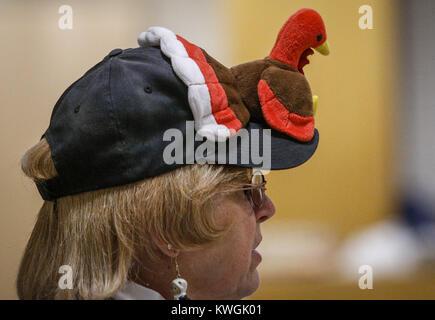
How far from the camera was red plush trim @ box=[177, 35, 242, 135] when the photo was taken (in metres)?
0.97

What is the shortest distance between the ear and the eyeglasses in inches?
7.9

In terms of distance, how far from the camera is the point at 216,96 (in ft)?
3.19

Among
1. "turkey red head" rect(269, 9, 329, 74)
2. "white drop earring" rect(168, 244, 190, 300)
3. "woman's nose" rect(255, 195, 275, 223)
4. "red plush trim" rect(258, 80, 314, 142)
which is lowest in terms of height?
"white drop earring" rect(168, 244, 190, 300)

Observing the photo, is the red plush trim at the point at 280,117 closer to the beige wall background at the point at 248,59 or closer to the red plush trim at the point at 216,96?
the red plush trim at the point at 216,96

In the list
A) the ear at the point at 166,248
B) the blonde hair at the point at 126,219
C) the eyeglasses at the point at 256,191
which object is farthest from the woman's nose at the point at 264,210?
the ear at the point at 166,248

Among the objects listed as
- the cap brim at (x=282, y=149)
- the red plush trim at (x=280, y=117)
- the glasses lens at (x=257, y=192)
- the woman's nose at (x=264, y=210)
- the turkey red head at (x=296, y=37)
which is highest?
the turkey red head at (x=296, y=37)

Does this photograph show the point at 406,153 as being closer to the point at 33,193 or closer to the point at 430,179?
the point at 430,179

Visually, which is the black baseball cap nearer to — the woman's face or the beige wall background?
the woman's face

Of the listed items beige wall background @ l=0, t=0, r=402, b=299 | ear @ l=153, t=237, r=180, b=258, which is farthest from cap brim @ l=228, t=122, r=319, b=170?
beige wall background @ l=0, t=0, r=402, b=299

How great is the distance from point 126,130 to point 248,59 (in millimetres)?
630

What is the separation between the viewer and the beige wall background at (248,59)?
1.39m

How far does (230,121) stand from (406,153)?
813mm
